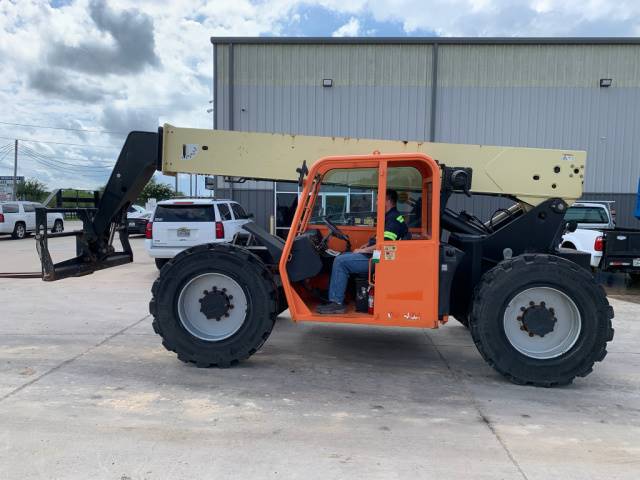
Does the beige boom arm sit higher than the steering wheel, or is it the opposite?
the beige boom arm

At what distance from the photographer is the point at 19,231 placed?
23.2 meters

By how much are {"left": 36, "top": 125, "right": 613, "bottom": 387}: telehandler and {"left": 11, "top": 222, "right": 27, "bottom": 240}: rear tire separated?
20.4m

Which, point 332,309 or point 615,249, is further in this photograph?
point 615,249

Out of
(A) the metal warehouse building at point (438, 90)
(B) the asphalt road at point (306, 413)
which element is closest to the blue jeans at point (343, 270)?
(B) the asphalt road at point (306, 413)

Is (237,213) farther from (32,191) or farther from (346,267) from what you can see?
(32,191)

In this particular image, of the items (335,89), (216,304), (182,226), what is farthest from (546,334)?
(335,89)

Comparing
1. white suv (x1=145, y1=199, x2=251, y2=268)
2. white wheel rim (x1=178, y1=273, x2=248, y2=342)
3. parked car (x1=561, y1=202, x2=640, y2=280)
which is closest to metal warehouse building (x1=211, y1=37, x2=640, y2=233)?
white suv (x1=145, y1=199, x2=251, y2=268)

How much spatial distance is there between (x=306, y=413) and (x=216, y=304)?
1.60m

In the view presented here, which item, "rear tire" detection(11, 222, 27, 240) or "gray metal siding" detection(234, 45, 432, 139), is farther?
"rear tire" detection(11, 222, 27, 240)

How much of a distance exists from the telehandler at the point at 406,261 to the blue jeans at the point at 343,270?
13cm

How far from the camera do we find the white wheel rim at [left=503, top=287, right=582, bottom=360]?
4.80 metres

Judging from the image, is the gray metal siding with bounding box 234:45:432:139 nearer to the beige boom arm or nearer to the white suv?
the white suv

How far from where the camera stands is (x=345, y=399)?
448cm

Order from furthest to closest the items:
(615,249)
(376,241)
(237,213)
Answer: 1. (237,213)
2. (615,249)
3. (376,241)
